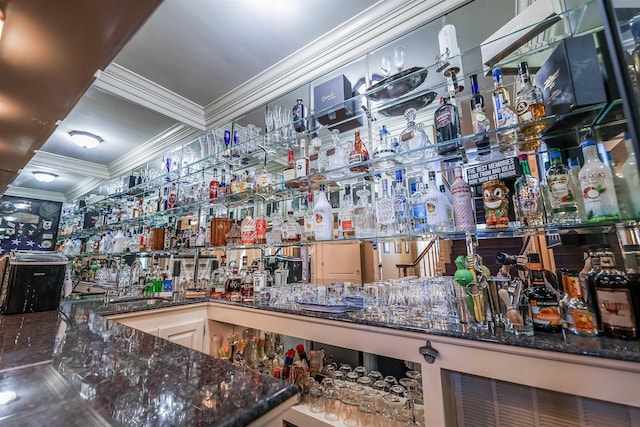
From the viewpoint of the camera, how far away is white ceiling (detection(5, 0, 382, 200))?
1796 mm

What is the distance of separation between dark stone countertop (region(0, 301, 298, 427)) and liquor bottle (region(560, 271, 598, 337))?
1070 mm

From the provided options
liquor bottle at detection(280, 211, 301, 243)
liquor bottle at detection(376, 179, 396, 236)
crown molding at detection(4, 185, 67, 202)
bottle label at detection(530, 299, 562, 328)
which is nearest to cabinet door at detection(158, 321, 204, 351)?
liquor bottle at detection(280, 211, 301, 243)

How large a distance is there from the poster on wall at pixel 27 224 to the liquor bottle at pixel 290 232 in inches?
210

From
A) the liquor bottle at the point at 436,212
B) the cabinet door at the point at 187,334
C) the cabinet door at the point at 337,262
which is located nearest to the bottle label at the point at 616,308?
the liquor bottle at the point at 436,212

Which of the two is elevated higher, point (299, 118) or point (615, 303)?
point (299, 118)

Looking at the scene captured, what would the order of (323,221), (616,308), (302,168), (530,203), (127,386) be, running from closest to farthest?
(127,386), (616,308), (530,203), (323,221), (302,168)

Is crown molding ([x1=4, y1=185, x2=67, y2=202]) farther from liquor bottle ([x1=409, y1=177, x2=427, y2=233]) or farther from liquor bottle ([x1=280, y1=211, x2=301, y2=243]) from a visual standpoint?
liquor bottle ([x1=409, y1=177, x2=427, y2=233])

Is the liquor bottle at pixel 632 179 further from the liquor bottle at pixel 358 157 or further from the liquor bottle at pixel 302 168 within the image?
the liquor bottle at pixel 302 168

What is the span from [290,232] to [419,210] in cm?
92

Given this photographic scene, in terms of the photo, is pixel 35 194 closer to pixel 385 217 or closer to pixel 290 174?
pixel 290 174

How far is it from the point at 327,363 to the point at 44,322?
54.8 inches

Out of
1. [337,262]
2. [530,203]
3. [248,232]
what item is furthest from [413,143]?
[337,262]

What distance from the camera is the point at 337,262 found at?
342 centimetres

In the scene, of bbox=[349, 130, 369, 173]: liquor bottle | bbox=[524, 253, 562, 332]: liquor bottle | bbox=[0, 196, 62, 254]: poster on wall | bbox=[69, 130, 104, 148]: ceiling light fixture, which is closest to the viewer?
bbox=[524, 253, 562, 332]: liquor bottle
